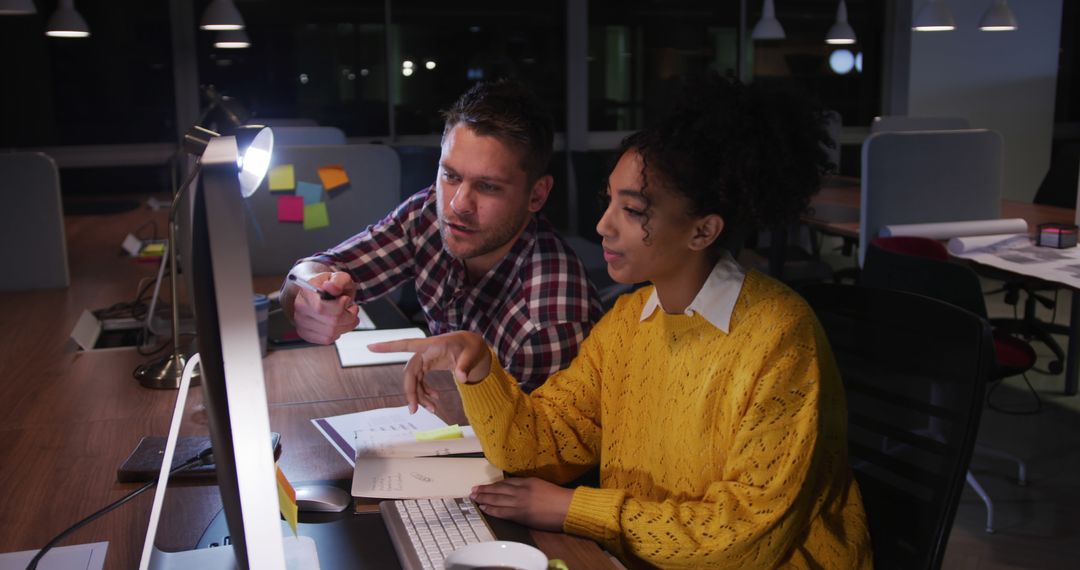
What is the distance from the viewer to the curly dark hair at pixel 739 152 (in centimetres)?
121

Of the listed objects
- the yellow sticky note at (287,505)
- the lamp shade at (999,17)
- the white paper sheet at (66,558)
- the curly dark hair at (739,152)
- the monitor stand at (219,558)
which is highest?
the lamp shade at (999,17)

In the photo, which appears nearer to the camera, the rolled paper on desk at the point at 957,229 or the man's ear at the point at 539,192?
the man's ear at the point at 539,192

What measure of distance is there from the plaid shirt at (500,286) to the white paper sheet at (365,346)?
4.1 inches

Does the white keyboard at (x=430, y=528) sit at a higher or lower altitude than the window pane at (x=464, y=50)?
lower

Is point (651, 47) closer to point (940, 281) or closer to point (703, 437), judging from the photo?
point (940, 281)

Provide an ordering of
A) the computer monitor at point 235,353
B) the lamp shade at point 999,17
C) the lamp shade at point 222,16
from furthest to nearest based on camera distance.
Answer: the lamp shade at point 999,17 < the lamp shade at point 222,16 < the computer monitor at point 235,353

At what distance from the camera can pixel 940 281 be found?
2.35 meters

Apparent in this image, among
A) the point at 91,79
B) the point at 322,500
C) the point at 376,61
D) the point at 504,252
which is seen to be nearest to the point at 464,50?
the point at 376,61

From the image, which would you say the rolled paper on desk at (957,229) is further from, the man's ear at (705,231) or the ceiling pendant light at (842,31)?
the ceiling pendant light at (842,31)

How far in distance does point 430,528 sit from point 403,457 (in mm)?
260

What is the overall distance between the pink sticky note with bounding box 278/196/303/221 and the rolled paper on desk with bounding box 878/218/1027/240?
2051 millimetres

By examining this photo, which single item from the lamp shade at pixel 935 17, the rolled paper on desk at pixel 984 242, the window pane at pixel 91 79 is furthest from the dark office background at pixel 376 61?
the rolled paper on desk at pixel 984 242

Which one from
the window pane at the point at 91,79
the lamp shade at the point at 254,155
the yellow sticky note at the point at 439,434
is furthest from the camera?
the window pane at the point at 91,79

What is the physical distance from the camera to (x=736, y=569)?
3.81 feet
